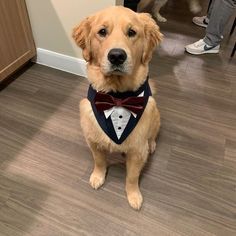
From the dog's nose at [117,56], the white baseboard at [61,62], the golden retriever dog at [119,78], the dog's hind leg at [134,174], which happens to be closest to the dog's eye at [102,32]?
the golden retriever dog at [119,78]

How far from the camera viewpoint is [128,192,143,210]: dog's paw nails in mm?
1310

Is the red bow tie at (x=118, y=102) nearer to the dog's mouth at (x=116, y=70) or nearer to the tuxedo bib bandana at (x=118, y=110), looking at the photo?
the tuxedo bib bandana at (x=118, y=110)

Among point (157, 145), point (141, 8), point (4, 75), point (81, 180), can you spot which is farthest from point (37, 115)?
point (141, 8)

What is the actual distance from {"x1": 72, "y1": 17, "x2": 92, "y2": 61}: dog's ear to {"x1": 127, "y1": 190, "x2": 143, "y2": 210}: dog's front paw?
0.70m

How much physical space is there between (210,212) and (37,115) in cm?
120

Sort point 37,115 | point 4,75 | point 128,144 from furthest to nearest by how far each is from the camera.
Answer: point 4,75
point 37,115
point 128,144

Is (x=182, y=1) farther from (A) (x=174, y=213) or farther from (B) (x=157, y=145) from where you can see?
(A) (x=174, y=213)

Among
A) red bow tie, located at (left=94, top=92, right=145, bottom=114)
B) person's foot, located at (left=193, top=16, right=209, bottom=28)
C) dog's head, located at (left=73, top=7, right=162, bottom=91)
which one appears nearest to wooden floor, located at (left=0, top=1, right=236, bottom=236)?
red bow tie, located at (left=94, top=92, right=145, bottom=114)

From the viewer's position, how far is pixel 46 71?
2.15m

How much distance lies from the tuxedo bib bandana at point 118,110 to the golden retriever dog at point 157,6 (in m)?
1.94

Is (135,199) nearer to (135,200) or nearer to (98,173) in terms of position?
(135,200)

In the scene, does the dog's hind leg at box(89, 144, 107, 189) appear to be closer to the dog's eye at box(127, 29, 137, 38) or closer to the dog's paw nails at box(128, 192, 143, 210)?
the dog's paw nails at box(128, 192, 143, 210)

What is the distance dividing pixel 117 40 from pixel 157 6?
2040 mm

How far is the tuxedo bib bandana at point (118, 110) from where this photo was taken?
1093 mm
